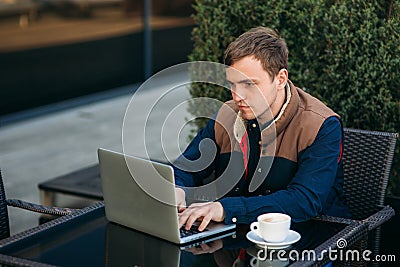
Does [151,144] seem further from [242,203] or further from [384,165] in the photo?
[242,203]

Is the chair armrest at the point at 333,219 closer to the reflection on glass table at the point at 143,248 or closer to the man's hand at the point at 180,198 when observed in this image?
the reflection on glass table at the point at 143,248

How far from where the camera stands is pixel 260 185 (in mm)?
3078

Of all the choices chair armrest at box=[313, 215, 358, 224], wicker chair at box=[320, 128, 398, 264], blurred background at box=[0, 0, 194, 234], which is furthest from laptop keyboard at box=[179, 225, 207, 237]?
blurred background at box=[0, 0, 194, 234]

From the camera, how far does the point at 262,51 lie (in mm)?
2924

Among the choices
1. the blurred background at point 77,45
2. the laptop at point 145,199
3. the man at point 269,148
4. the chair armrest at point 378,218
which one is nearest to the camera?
the laptop at point 145,199

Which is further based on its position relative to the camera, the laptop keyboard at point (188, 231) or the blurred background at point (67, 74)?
the blurred background at point (67, 74)

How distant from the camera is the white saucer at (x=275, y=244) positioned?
258 centimetres

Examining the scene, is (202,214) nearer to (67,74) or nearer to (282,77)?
(282,77)

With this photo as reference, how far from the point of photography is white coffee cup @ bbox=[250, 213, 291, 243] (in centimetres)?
257

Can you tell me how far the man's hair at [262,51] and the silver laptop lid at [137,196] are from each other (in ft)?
2.01

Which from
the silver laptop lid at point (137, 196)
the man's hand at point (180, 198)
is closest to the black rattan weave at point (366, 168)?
the man's hand at point (180, 198)

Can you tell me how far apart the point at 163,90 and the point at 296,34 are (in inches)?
203

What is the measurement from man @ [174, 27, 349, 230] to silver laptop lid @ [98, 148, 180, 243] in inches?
4.9

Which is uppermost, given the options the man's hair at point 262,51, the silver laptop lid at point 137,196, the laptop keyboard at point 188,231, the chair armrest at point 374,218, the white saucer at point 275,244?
the man's hair at point 262,51
